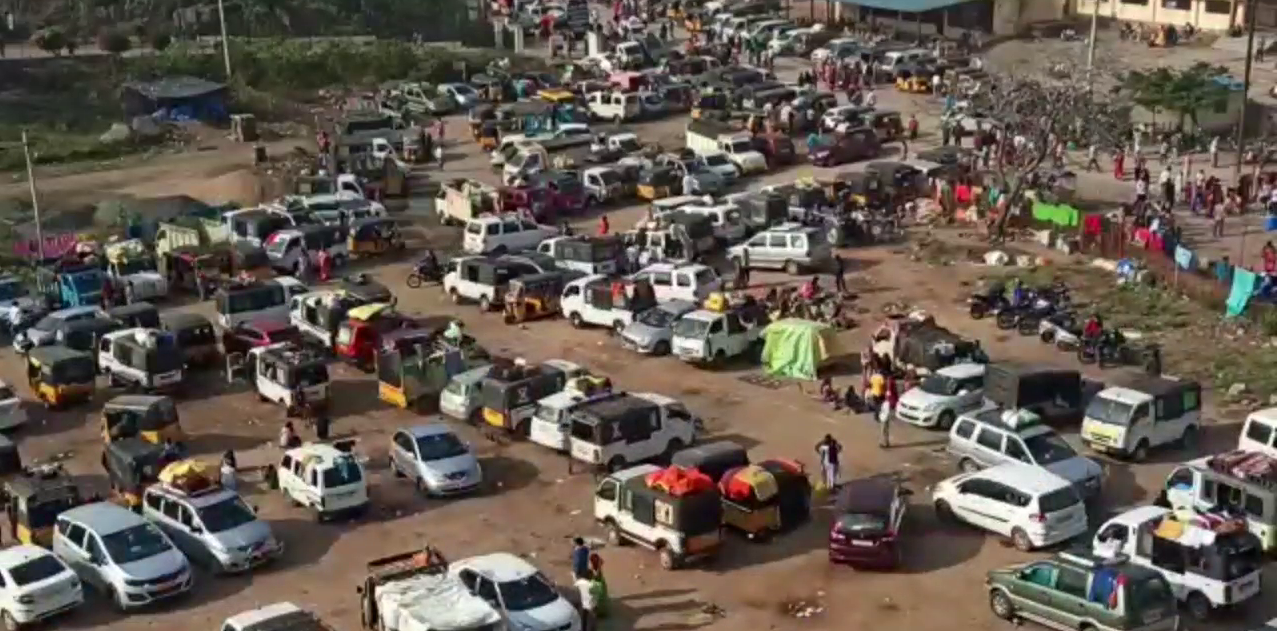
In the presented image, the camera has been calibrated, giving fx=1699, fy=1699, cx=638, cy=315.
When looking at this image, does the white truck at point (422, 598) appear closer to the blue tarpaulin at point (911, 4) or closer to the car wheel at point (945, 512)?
the car wheel at point (945, 512)

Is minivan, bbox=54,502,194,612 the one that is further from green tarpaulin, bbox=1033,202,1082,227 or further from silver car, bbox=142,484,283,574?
green tarpaulin, bbox=1033,202,1082,227

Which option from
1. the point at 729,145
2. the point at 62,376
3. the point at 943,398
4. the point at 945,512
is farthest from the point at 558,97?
the point at 945,512

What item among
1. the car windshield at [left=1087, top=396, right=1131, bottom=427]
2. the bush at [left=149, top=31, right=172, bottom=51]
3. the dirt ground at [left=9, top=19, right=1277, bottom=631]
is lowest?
the dirt ground at [left=9, top=19, right=1277, bottom=631]

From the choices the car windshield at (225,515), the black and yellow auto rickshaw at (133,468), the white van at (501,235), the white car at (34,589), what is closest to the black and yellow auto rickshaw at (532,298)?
the white van at (501,235)

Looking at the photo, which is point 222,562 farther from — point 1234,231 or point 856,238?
point 1234,231

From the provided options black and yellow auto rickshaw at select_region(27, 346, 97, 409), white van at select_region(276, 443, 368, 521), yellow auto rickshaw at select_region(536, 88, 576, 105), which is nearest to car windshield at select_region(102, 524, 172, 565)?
white van at select_region(276, 443, 368, 521)

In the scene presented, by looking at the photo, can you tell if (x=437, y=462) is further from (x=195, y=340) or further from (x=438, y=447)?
(x=195, y=340)

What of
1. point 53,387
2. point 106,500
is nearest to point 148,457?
point 106,500
